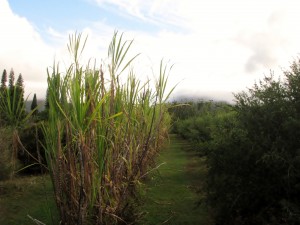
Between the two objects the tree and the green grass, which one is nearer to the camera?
the tree

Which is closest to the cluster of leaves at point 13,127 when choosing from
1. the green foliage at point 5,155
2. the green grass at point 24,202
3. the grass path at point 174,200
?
the green foliage at point 5,155

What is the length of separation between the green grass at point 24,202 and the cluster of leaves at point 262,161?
2.30 meters

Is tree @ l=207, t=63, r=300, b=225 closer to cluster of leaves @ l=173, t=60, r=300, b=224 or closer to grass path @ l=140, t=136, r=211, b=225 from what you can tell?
cluster of leaves @ l=173, t=60, r=300, b=224

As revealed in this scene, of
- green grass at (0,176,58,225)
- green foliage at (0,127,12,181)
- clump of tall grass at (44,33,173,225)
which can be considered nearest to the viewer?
clump of tall grass at (44,33,173,225)

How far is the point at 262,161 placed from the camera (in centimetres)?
412

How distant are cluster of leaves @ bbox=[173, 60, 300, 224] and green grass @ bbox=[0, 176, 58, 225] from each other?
2.30 meters

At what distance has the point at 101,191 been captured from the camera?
3783 millimetres

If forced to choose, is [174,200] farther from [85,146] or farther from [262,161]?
[85,146]

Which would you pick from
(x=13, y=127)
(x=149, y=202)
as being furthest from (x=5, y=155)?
(x=13, y=127)

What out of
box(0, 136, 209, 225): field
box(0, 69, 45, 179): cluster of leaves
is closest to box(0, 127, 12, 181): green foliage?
box(0, 69, 45, 179): cluster of leaves

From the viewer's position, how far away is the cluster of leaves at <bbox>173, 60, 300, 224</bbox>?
388cm

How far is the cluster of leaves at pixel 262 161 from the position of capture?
153 inches

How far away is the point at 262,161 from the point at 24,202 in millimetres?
4538

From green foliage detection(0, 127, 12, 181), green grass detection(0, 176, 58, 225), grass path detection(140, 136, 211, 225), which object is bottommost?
grass path detection(140, 136, 211, 225)
